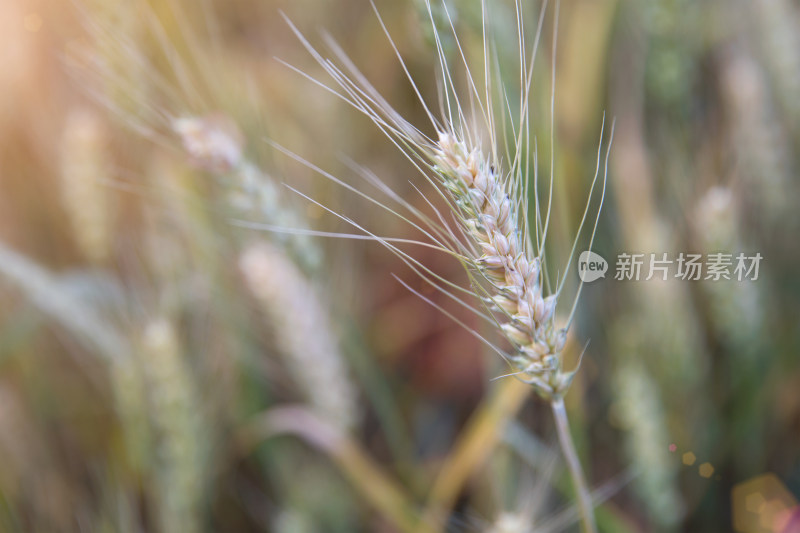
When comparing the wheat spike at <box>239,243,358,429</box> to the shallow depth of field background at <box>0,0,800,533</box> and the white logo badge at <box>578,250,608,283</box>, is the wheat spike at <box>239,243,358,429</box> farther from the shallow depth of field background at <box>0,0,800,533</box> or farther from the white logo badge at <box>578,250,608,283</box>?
the white logo badge at <box>578,250,608,283</box>

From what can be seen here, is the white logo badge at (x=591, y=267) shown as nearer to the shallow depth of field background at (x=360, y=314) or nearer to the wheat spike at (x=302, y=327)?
the shallow depth of field background at (x=360, y=314)

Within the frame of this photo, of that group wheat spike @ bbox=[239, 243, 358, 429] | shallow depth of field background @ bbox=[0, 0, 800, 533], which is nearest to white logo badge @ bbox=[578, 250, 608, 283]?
shallow depth of field background @ bbox=[0, 0, 800, 533]

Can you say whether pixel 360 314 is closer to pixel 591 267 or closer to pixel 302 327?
pixel 302 327

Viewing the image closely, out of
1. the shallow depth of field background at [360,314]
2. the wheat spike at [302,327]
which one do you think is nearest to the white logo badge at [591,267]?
the shallow depth of field background at [360,314]

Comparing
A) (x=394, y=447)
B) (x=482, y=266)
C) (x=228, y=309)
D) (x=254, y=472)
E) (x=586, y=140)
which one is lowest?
(x=254, y=472)

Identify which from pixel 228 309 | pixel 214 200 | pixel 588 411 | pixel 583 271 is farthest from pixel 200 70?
pixel 588 411

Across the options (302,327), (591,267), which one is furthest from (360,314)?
(591,267)

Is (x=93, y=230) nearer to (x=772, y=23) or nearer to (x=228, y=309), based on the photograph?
(x=228, y=309)

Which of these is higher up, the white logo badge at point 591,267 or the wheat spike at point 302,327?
the white logo badge at point 591,267
